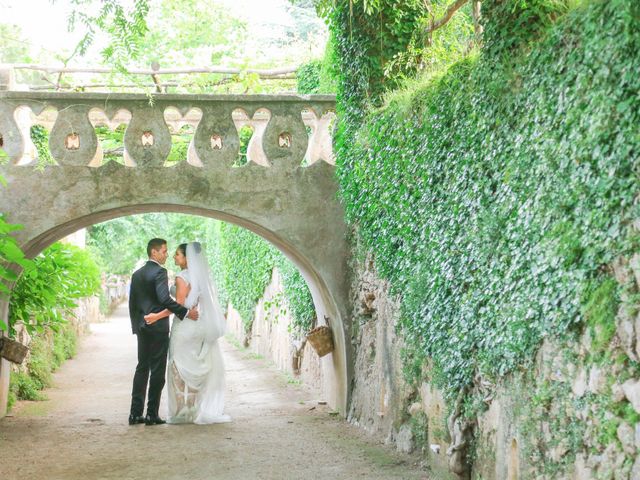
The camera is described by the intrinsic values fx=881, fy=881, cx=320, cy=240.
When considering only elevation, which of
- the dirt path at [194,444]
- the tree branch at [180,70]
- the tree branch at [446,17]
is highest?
the tree branch at [180,70]

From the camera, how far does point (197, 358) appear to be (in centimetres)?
956

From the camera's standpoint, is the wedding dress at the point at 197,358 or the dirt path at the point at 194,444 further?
the wedding dress at the point at 197,358

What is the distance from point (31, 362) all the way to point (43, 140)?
3.14 m

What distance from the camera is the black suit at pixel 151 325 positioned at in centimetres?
937

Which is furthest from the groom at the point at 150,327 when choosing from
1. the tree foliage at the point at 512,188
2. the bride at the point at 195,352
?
the tree foliage at the point at 512,188

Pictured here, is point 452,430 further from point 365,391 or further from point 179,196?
point 179,196

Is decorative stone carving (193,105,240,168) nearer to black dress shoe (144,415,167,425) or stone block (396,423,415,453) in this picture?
black dress shoe (144,415,167,425)

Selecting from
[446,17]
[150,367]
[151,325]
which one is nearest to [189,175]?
[151,325]

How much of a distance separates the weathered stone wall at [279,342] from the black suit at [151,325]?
1.97 m

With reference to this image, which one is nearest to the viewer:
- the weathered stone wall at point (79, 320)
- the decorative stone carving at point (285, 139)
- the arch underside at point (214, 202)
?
the arch underside at point (214, 202)

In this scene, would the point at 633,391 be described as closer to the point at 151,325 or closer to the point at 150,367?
the point at 151,325

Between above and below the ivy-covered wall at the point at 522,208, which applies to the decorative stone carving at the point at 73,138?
above

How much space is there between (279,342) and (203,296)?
5138mm

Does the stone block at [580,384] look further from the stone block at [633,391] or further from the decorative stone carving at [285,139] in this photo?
the decorative stone carving at [285,139]
